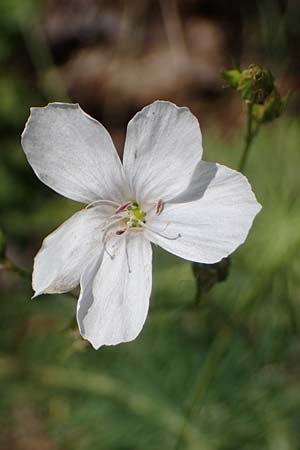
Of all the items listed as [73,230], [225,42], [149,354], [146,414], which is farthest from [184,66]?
[73,230]

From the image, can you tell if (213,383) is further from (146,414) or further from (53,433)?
(53,433)

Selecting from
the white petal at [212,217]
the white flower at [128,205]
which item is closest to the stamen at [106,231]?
the white flower at [128,205]

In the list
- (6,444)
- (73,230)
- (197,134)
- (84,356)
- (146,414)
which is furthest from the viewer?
(6,444)

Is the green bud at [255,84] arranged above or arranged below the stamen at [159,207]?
above

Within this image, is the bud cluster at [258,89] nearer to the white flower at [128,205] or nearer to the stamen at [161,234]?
the white flower at [128,205]

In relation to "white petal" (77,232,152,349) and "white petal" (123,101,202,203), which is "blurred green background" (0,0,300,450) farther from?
"white petal" (123,101,202,203)

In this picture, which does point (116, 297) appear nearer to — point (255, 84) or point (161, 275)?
point (255, 84)
